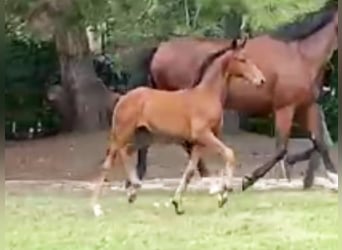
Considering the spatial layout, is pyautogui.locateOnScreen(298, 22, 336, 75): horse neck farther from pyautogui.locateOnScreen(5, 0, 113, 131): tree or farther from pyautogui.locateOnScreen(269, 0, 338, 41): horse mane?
pyautogui.locateOnScreen(5, 0, 113, 131): tree

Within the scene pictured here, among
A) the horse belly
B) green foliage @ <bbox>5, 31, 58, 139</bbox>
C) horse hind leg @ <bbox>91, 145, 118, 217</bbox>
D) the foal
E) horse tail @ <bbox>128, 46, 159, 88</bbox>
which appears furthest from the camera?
green foliage @ <bbox>5, 31, 58, 139</bbox>

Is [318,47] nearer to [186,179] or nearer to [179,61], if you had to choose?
[179,61]

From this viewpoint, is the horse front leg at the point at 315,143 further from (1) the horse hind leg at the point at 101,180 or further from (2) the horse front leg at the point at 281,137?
(1) the horse hind leg at the point at 101,180

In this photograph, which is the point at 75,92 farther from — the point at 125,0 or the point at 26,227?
the point at 26,227

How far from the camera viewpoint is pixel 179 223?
737cm

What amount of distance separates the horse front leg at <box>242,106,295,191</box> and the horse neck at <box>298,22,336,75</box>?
0.46m

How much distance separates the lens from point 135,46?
13.0 meters

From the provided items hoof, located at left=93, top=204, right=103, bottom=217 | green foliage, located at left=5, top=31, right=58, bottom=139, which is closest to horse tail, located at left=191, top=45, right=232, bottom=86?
hoof, located at left=93, top=204, right=103, bottom=217

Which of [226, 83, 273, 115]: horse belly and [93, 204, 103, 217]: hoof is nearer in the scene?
[93, 204, 103, 217]: hoof

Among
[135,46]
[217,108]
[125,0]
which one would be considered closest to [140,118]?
[217,108]

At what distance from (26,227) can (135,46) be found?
596 cm

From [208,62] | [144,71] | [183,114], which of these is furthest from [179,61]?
[183,114]

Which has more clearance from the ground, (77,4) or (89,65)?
(77,4)

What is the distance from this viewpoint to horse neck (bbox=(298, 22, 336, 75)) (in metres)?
9.45
